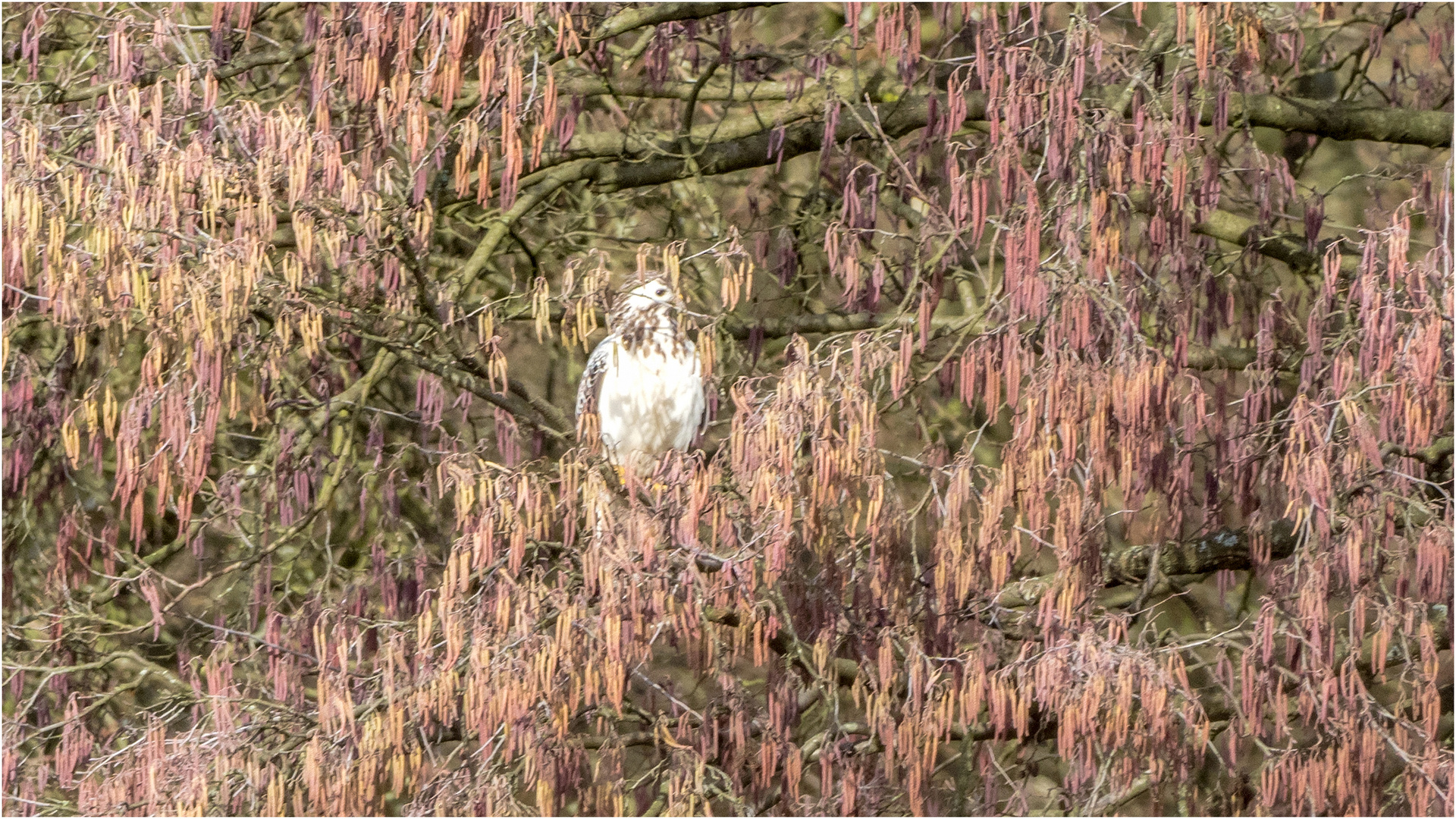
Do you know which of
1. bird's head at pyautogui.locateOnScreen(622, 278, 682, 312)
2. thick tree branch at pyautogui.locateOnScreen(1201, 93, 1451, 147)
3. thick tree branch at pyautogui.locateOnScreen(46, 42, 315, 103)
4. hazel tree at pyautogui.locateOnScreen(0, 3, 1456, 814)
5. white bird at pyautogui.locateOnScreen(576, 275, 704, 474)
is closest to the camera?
hazel tree at pyautogui.locateOnScreen(0, 3, 1456, 814)

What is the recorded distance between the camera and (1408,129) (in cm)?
307

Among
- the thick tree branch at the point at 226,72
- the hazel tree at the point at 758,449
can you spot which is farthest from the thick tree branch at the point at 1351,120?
the thick tree branch at the point at 226,72

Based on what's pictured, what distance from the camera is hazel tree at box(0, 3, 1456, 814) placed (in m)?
2.05

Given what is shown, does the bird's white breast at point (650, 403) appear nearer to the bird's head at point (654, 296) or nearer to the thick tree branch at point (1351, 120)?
the bird's head at point (654, 296)

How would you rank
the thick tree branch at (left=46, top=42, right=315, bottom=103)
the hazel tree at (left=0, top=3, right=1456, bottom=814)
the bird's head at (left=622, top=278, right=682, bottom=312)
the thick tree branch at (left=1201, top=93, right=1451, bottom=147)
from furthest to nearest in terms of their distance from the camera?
the thick tree branch at (left=1201, top=93, right=1451, bottom=147)
the thick tree branch at (left=46, top=42, right=315, bottom=103)
the bird's head at (left=622, top=278, right=682, bottom=312)
the hazel tree at (left=0, top=3, right=1456, bottom=814)

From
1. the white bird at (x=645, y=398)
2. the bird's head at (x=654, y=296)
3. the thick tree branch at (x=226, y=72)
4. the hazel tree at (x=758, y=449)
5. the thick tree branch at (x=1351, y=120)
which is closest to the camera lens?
the hazel tree at (x=758, y=449)

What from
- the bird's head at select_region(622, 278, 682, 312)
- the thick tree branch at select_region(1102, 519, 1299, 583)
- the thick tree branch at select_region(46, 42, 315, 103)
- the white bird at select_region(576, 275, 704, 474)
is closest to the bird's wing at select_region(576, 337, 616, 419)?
the white bird at select_region(576, 275, 704, 474)

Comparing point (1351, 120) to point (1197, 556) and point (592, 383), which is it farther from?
point (592, 383)

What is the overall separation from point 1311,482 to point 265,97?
8.27 feet

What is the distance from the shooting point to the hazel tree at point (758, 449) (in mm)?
2047

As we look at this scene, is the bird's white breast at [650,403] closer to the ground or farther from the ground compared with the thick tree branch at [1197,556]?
farther from the ground

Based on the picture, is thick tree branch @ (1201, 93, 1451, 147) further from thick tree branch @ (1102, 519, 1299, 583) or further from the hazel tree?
thick tree branch @ (1102, 519, 1299, 583)

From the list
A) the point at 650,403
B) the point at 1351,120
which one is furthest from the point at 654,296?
the point at 1351,120

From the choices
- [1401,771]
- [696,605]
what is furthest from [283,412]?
[1401,771]
